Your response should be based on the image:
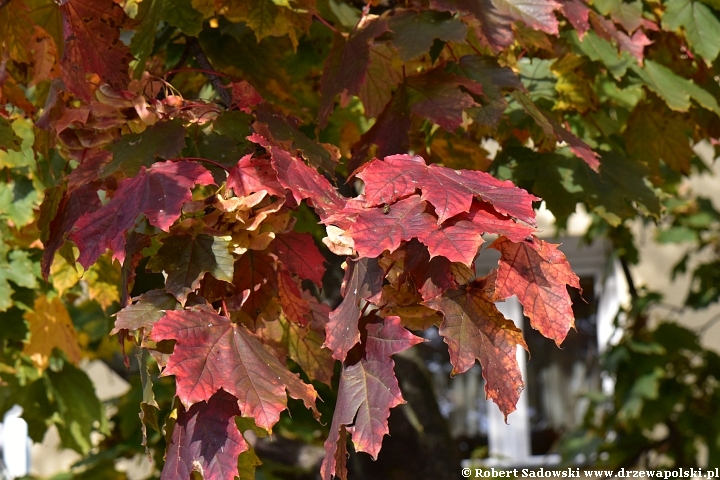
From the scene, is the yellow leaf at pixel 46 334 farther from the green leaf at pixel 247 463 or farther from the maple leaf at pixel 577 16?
the maple leaf at pixel 577 16

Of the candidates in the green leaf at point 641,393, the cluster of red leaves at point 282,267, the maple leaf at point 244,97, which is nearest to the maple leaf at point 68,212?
the cluster of red leaves at point 282,267

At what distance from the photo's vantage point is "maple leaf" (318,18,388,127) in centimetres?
146

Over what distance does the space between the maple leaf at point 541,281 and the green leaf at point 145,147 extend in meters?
0.47

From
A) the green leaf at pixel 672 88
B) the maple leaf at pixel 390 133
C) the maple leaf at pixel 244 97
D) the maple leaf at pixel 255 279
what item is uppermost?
the maple leaf at pixel 244 97

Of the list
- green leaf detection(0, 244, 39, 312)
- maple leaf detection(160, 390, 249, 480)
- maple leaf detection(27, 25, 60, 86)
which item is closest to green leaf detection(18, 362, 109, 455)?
green leaf detection(0, 244, 39, 312)

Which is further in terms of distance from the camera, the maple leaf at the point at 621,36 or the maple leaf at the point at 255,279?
the maple leaf at the point at 621,36

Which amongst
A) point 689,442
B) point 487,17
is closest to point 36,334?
point 487,17

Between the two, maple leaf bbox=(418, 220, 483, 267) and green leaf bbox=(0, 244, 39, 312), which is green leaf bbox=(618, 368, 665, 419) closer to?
green leaf bbox=(0, 244, 39, 312)

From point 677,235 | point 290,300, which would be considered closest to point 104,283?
point 290,300

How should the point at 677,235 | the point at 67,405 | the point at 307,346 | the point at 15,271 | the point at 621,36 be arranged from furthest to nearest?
the point at 677,235 → the point at 67,405 → the point at 15,271 → the point at 621,36 → the point at 307,346

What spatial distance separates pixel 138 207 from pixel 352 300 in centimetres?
29

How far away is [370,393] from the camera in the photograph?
1.07m

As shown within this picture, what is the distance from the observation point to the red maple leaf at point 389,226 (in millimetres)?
983

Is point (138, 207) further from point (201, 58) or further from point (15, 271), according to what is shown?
point (15, 271)
